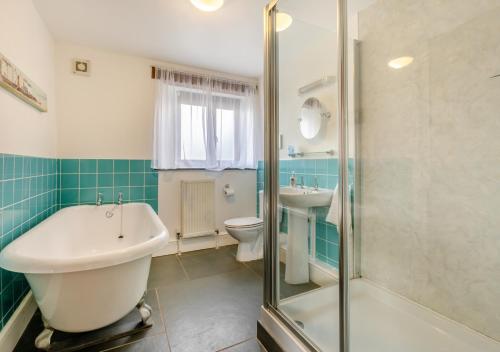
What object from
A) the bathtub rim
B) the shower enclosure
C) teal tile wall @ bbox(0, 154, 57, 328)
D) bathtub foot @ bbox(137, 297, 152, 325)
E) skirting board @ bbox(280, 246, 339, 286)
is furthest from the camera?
skirting board @ bbox(280, 246, 339, 286)

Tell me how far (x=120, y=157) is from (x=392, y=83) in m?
2.65

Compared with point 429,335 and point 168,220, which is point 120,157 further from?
point 429,335

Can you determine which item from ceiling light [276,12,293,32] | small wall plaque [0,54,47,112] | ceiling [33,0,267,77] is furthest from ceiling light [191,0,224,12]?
small wall plaque [0,54,47,112]

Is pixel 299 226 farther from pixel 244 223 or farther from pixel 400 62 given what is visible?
pixel 400 62

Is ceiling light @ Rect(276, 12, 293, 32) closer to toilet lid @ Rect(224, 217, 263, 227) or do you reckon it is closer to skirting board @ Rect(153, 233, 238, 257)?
toilet lid @ Rect(224, 217, 263, 227)

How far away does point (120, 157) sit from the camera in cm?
258

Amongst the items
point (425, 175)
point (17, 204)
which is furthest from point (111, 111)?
point (425, 175)

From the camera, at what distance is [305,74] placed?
6.64ft

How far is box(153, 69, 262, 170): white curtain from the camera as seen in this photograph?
2.68 meters

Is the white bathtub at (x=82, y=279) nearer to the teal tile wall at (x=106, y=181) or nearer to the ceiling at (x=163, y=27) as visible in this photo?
the teal tile wall at (x=106, y=181)

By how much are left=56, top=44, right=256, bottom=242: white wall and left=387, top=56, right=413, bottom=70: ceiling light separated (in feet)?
7.07

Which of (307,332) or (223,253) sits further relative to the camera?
(223,253)

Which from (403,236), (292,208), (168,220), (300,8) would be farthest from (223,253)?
(300,8)

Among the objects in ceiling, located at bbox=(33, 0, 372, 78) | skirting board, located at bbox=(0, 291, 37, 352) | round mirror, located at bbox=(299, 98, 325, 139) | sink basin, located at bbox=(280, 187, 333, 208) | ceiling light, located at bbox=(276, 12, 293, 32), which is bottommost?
skirting board, located at bbox=(0, 291, 37, 352)
